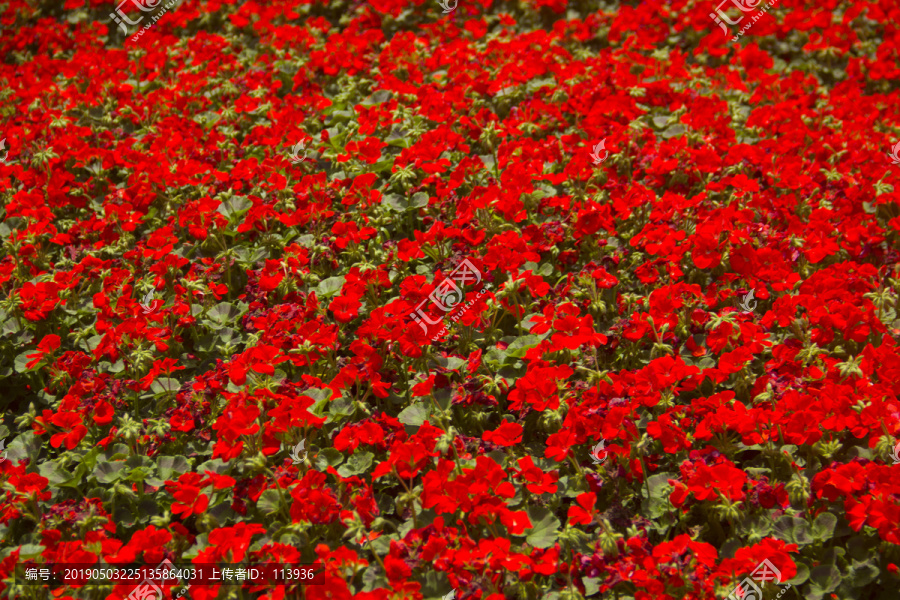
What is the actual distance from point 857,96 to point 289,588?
19.3 feet

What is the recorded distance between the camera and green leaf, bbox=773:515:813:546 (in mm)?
3027

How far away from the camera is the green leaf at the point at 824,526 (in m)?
3.02

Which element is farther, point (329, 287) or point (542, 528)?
point (329, 287)

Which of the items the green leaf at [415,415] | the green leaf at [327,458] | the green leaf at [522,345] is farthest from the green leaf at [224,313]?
the green leaf at [522,345]

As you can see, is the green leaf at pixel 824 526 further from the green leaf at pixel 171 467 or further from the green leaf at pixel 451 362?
the green leaf at pixel 171 467

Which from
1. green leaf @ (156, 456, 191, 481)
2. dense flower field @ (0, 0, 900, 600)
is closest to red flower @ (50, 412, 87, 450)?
dense flower field @ (0, 0, 900, 600)

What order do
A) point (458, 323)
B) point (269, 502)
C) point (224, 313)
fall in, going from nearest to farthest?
point (269, 502) < point (458, 323) < point (224, 313)

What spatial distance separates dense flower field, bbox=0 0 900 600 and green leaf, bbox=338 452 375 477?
25 mm

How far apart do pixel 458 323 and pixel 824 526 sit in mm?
2023

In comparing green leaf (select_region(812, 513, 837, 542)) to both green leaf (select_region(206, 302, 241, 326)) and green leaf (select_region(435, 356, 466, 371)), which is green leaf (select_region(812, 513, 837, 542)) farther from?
green leaf (select_region(206, 302, 241, 326))

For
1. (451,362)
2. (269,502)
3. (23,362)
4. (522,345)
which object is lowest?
(522,345)

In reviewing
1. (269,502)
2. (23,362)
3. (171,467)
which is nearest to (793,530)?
(269,502)

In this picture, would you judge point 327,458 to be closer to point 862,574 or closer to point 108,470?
point 108,470

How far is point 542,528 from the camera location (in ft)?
10.3
